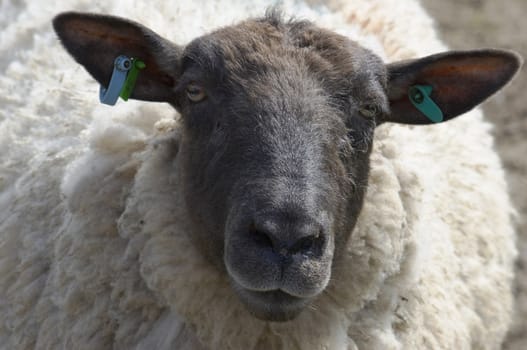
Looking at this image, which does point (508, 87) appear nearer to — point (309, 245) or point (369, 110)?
point (369, 110)

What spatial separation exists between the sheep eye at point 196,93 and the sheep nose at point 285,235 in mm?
594

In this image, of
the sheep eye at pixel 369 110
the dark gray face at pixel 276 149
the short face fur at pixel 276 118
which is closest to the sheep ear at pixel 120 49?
the short face fur at pixel 276 118

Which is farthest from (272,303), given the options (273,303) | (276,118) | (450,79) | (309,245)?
(450,79)

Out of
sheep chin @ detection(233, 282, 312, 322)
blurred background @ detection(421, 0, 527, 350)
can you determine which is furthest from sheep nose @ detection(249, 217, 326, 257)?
blurred background @ detection(421, 0, 527, 350)

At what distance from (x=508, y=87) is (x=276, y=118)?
4.72 metres

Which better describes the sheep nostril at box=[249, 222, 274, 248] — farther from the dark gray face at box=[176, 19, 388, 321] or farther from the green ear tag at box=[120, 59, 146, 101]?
the green ear tag at box=[120, 59, 146, 101]

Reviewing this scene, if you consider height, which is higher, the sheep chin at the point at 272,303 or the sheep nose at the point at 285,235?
the sheep nose at the point at 285,235

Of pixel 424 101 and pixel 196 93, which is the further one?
pixel 424 101

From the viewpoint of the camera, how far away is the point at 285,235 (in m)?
2.25

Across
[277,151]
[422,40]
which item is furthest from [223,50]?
[422,40]

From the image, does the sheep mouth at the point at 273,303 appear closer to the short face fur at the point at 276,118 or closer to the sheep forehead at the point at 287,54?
the short face fur at the point at 276,118

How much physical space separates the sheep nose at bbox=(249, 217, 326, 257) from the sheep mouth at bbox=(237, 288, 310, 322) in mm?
158

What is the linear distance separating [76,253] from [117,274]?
0.17 m

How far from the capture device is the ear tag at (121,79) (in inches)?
113
